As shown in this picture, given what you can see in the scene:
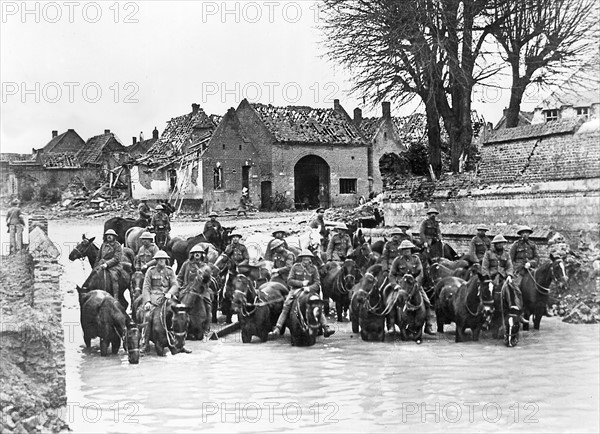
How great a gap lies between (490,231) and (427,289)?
3.08 metres

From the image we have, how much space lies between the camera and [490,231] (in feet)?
54.4

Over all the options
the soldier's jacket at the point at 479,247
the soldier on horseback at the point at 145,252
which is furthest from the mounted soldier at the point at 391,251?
the soldier on horseback at the point at 145,252

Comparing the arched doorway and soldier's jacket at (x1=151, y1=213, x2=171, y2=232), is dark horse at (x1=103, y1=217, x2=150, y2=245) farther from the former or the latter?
the arched doorway

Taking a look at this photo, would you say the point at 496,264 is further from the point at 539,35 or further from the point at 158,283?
the point at 539,35

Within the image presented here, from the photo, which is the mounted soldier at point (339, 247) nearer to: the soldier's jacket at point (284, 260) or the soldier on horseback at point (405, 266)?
the soldier's jacket at point (284, 260)

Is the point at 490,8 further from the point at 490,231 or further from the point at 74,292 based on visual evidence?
the point at 74,292

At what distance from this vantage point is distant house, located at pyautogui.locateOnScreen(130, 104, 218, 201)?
1480cm

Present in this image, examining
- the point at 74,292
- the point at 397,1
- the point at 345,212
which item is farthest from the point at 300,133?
the point at 74,292

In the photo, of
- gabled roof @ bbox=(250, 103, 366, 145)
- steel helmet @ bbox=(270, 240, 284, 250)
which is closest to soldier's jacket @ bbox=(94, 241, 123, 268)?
steel helmet @ bbox=(270, 240, 284, 250)

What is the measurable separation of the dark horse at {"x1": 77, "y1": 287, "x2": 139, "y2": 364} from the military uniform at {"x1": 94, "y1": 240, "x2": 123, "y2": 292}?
1.55m

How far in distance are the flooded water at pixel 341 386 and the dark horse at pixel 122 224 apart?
2089mm

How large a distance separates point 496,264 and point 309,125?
9.87 meters

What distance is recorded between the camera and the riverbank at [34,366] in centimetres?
713

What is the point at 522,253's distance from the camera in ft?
45.9
